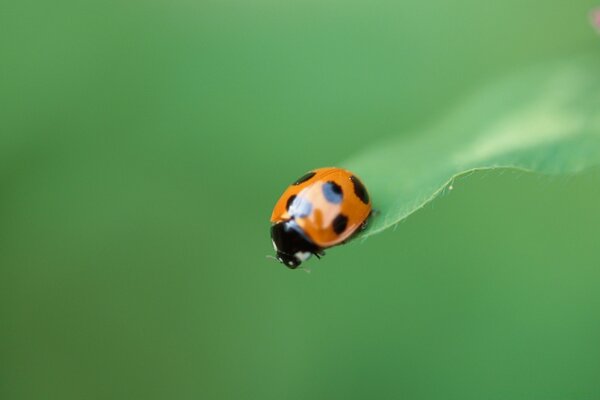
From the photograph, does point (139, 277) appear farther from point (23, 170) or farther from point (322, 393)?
point (322, 393)

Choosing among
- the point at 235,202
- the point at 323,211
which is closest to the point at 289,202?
the point at 323,211

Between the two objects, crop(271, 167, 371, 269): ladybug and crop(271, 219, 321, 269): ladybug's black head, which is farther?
crop(271, 219, 321, 269): ladybug's black head

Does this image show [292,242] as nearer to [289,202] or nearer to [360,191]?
[289,202]

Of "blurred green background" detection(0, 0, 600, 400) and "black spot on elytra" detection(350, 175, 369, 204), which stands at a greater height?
"blurred green background" detection(0, 0, 600, 400)

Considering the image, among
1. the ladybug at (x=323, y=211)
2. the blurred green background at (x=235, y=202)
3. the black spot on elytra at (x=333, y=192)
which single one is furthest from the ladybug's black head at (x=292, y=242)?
the blurred green background at (x=235, y=202)

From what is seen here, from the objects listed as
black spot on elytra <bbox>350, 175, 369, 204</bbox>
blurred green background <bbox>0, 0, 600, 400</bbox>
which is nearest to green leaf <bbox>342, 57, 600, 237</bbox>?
black spot on elytra <bbox>350, 175, 369, 204</bbox>

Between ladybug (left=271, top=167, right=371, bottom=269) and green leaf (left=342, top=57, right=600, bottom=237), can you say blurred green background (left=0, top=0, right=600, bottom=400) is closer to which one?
green leaf (left=342, top=57, right=600, bottom=237)

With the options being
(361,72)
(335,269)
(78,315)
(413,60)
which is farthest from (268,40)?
(78,315)
